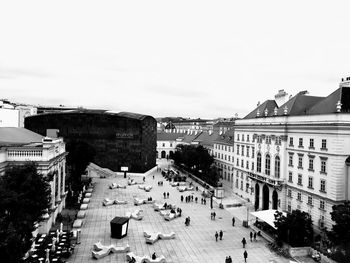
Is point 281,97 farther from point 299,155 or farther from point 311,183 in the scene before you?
point 311,183

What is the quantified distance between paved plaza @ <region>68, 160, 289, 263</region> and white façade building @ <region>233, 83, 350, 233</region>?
7958 millimetres

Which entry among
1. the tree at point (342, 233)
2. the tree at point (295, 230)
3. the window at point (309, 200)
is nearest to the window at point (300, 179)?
the window at point (309, 200)

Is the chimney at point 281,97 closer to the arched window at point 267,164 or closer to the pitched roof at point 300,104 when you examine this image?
the pitched roof at point 300,104

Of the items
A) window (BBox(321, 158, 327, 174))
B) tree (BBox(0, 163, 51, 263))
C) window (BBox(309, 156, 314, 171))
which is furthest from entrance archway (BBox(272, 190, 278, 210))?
tree (BBox(0, 163, 51, 263))

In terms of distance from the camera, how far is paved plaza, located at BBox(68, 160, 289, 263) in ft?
107

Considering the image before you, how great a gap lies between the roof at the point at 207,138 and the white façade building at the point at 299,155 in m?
38.5

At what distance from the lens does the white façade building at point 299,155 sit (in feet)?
130

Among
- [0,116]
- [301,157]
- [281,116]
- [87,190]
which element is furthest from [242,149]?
[0,116]

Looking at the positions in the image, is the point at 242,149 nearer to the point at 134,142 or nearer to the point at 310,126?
the point at 310,126

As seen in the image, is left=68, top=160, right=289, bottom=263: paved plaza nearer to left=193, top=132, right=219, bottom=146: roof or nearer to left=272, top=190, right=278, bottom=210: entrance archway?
left=272, top=190, right=278, bottom=210: entrance archway

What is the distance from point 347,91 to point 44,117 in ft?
272

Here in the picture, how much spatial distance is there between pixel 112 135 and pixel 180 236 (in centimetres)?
5951

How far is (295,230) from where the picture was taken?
3456cm

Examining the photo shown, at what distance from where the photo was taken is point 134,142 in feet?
304
